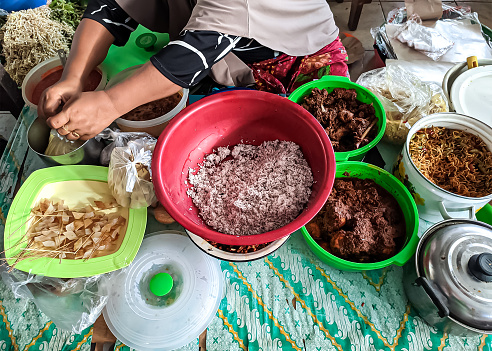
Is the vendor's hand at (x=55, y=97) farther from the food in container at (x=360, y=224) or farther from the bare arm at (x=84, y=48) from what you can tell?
the food in container at (x=360, y=224)

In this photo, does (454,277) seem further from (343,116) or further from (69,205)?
(69,205)

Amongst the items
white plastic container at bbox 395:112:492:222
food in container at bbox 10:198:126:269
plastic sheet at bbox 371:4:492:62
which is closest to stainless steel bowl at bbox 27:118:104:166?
food in container at bbox 10:198:126:269

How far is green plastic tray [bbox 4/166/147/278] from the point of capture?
0.88m

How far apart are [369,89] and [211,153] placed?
759 mm

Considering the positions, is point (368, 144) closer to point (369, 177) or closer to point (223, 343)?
point (369, 177)

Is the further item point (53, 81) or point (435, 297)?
point (53, 81)

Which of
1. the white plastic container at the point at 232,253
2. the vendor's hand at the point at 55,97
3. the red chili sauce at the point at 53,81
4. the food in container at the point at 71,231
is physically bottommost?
the white plastic container at the point at 232,253

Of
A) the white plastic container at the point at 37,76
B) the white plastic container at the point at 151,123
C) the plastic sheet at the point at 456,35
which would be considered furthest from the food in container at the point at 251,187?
the plastic sheet at the point at 456,35

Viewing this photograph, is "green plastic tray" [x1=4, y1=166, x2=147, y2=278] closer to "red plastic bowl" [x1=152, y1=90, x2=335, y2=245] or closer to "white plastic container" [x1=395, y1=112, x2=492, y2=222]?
"red plastic bowl" [x1=152, y1=90, x2=335, y2=245]

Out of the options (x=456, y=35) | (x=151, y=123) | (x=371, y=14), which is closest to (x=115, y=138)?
(x=151, y=123)

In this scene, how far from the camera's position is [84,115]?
2.90 feet

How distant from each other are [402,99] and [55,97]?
1.29m

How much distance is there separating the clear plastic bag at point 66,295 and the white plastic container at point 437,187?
1010 mm

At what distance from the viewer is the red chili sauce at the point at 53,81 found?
4.09 feet
